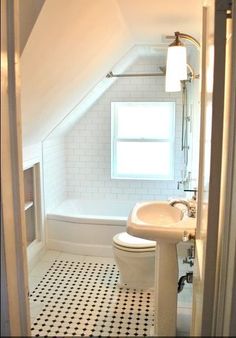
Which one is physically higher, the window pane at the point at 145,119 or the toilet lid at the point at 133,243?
the window pane at the point at 145,119

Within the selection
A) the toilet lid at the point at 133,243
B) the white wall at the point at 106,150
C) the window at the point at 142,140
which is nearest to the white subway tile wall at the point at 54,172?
the white wall at the point at 106,150

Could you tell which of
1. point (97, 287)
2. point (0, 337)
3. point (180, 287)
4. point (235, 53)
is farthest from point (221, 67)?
point (97, 287)

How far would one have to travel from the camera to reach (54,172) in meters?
4.14

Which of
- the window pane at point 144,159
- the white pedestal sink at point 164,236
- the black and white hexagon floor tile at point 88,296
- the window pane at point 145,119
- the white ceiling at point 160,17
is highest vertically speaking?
the white ceiling at point 160,17

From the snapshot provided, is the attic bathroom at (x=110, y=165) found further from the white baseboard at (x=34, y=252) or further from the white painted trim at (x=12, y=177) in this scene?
the white painted trim at (x=12, y=177)

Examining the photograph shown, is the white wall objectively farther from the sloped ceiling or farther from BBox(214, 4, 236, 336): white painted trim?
BBox(214, 4, 236, 336): white painted trim

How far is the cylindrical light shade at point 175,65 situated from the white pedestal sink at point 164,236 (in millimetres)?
919

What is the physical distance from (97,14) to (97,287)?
219 cm

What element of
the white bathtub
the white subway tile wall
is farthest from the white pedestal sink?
the white subway tile wall

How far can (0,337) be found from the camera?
86 cm

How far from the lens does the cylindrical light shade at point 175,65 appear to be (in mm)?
2347

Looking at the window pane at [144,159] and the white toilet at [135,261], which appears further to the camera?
the window pane at [144,159]

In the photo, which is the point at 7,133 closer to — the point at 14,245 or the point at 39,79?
the point at 14,245

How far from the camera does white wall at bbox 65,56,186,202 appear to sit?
4277mm
